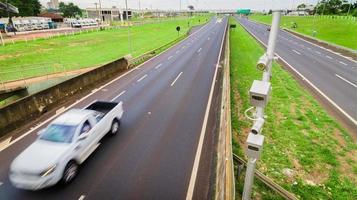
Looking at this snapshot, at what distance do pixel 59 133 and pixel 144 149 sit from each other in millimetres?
3411

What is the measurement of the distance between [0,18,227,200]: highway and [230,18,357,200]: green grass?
2.08 meters

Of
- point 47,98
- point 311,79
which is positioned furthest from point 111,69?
point 311,79

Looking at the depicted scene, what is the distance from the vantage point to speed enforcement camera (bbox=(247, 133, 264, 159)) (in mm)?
5082

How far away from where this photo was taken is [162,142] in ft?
35.5

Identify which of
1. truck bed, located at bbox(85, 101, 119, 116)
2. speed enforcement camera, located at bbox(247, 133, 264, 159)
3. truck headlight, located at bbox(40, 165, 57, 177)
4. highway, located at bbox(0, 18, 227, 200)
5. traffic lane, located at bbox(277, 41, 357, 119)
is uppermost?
speed enforcement camera, located at bbox(247, 133, 264, 159)

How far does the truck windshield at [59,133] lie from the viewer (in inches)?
344

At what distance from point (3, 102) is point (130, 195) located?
16.8 m

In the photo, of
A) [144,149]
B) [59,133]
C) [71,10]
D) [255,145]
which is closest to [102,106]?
[59,133]

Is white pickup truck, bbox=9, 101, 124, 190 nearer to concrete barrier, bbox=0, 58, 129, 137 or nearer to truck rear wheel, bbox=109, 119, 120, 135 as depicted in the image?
truck rear wheel, bbox=109, 119, 120, 135

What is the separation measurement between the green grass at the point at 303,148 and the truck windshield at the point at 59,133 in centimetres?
631

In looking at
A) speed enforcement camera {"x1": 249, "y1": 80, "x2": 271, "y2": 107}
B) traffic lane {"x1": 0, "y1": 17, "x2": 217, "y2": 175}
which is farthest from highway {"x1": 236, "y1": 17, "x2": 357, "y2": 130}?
traffic lane {"x1": 0, "y1": 17, "x2": 217, "y2": 175}

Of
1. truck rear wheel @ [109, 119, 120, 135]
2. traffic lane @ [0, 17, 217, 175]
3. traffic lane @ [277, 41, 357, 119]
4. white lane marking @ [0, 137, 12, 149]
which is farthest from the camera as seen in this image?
traffic lane @ [277, 41, 357, 119]

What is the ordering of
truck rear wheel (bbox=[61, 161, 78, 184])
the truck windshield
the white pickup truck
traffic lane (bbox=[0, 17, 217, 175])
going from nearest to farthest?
1. the white pickup truck
2. truck rear wheel (bbox=[61, 161, 78, 184])
3. the truck windshield
4. traffic lane (bbox=[0, 17, 217, 175])

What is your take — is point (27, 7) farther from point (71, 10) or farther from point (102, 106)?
point (102, 106)
